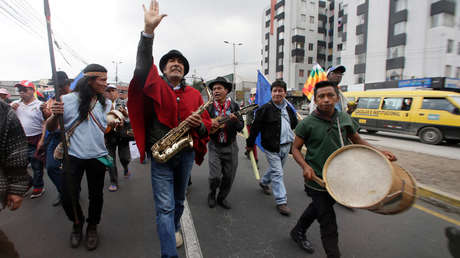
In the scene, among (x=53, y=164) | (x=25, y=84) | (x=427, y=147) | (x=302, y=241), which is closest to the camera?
(x=302, y=241)

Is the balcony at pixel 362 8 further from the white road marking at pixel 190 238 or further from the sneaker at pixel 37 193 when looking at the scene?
the sneaker at pixel 37 193

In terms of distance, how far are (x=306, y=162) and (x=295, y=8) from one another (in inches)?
1798

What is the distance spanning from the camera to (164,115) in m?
2.04

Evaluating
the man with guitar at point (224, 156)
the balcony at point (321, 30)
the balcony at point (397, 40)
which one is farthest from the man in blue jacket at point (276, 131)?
the balcony at point (321, 30)

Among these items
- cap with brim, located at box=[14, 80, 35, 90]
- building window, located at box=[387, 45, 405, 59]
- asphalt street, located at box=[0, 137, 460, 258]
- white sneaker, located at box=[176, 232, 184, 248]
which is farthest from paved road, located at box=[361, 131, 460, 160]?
building window, located at box=[387, 45, 405, 59]

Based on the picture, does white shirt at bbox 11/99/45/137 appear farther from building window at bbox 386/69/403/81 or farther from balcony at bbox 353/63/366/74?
balcony at bbox 353/63/366/74

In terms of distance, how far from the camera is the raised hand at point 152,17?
161 cm

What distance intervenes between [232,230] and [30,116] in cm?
375

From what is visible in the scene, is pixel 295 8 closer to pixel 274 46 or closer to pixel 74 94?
pixel 274 46

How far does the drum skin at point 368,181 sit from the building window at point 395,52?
29571 mm

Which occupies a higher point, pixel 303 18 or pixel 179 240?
pixel 303 18

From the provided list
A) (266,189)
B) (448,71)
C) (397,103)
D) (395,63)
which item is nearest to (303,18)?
(395,63)

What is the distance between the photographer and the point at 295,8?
41.2m

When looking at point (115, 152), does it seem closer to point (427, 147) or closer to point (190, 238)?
point (190, 238)
